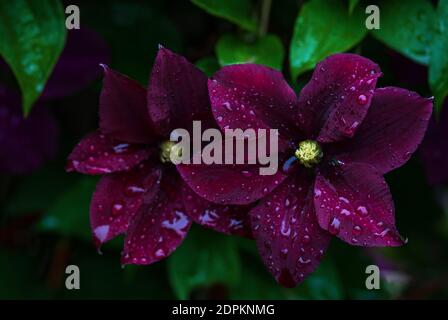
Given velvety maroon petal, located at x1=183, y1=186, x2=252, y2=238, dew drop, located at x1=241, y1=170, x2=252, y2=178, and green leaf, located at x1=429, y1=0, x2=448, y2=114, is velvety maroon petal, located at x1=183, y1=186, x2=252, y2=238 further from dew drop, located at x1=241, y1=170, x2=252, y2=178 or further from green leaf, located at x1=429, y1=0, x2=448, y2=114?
green leaf, located at x1=429, y1=0, x2=448, y2=114

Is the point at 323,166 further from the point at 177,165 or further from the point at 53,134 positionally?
the point at 53,134

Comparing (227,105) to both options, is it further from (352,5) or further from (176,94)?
(352,5)

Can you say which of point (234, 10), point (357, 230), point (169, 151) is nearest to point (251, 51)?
point (234, 10)

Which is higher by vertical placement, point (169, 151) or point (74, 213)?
point (169, 151)

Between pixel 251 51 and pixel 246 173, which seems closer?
pixel 246 173

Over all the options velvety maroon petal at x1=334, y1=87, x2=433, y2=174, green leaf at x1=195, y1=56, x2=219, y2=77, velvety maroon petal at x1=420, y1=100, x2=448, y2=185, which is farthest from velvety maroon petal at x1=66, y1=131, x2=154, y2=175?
velvety maroon petal at x1=420, y1=100, x2=448, y2=185

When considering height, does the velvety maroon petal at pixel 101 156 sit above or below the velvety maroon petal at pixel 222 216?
above

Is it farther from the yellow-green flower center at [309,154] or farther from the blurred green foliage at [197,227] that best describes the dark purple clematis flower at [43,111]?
the yellow-green flower center at [309,154]

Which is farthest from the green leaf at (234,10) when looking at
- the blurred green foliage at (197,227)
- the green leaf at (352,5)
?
the green leaf at (352,5)
